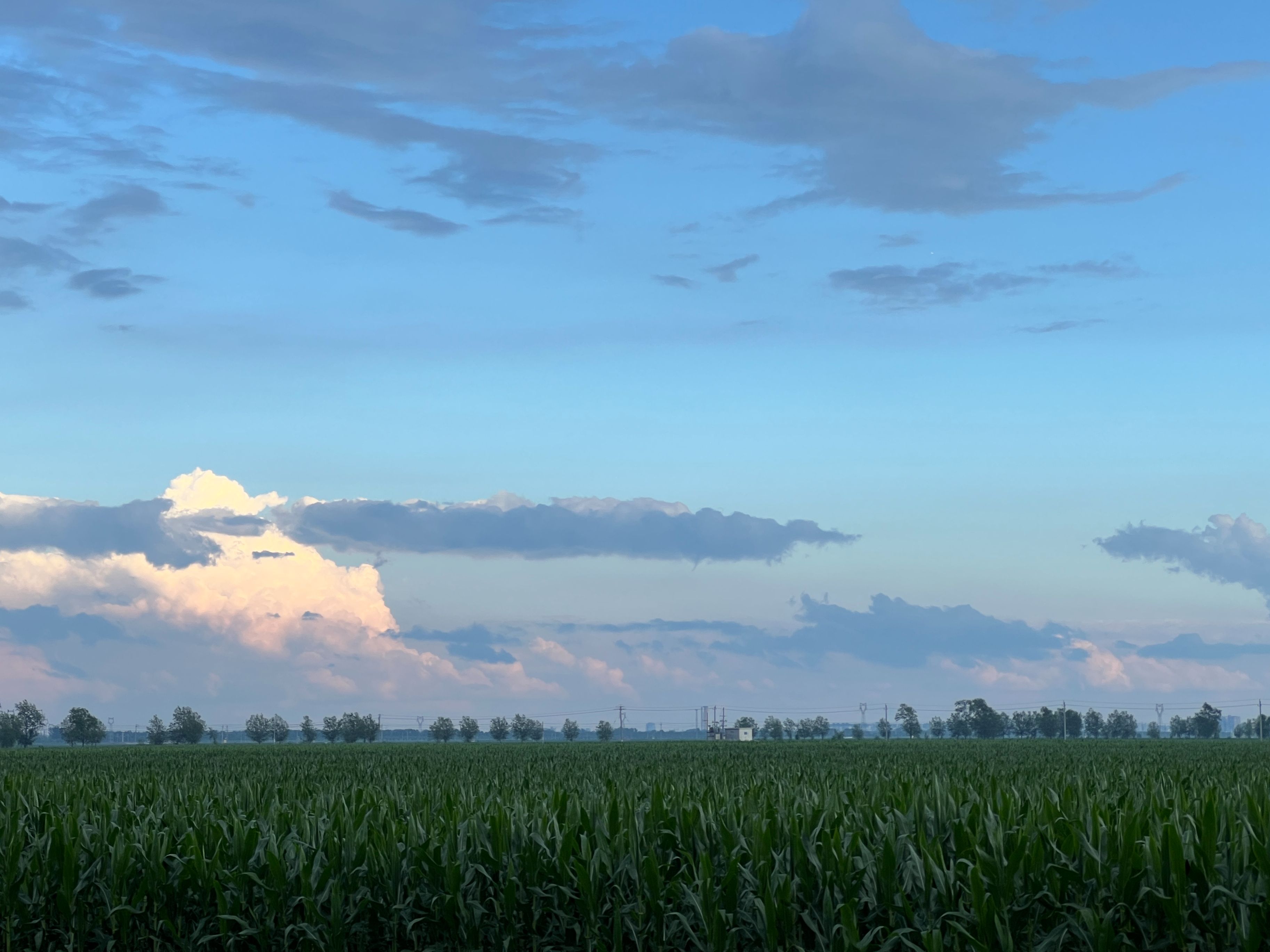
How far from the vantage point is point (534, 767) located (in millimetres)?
38656

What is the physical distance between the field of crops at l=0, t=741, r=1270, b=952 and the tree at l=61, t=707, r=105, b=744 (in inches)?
7879

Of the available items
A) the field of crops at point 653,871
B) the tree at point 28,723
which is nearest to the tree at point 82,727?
the tree at point 28,723

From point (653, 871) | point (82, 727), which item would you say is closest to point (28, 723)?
point (82, 727)

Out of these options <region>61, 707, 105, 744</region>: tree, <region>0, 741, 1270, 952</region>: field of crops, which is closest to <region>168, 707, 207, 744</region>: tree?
<region>61, 707, 105, 744</region>: tree

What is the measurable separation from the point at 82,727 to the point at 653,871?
210 metres

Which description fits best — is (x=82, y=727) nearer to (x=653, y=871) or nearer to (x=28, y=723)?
(x=28, y=723)

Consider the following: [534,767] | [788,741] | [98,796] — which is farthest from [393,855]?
[788,741]

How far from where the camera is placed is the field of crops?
10898 millimetres

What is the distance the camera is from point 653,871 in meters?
11.9

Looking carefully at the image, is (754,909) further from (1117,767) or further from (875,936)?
(1117,767)

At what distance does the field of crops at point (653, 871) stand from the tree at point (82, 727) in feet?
657

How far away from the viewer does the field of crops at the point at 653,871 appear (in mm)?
10898

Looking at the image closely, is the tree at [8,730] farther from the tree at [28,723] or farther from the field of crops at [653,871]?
the field of crops at [653,871]

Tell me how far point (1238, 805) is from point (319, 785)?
52.6ft
